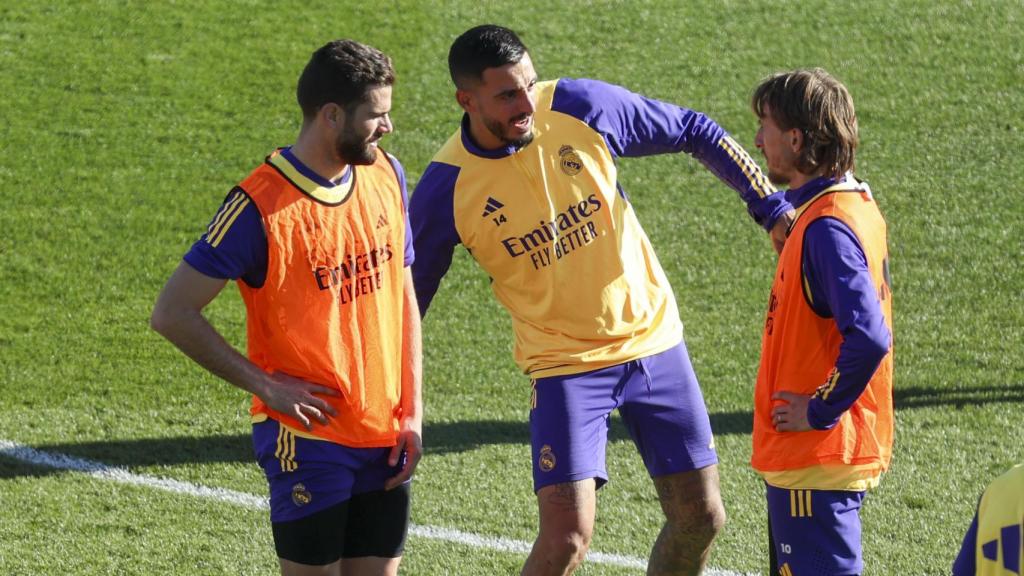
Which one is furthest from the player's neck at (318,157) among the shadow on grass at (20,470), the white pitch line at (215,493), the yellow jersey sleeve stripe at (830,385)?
the shadow on grass at (20,470)

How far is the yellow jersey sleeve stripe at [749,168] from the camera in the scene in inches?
181

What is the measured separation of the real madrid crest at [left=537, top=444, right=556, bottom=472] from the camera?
4.43 m

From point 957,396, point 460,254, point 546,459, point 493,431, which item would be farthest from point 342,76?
point 460,254

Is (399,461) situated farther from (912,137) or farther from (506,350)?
(912,137)

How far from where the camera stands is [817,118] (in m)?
3.74

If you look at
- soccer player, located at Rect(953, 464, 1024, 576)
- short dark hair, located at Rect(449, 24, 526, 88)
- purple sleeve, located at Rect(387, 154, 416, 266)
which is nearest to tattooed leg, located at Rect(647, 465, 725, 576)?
purple sleeve, located at Rect(387, 154, 416, 266)

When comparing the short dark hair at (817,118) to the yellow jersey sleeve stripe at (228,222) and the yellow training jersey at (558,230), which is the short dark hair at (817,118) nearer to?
the yellow training jersey at (558,230)

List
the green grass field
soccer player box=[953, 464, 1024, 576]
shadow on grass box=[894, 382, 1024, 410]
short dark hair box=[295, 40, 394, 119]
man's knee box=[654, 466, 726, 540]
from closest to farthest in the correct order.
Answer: soccer player box=[953, 464, 1024, 576] → short dark hair box=[295, 40, 394, 119] → man's knee box=[654, 466, 726, 540] → the green grass field → shadow on grass box=[894, 382, 1024, 410]

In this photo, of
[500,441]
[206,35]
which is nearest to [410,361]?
[500,441]

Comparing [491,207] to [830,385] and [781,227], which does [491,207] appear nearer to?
[781,227]

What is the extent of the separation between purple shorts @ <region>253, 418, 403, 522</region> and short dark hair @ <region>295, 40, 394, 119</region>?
36.7 inches

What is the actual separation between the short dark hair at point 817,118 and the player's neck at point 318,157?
4.11 feet

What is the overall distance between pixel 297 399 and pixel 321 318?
235mm

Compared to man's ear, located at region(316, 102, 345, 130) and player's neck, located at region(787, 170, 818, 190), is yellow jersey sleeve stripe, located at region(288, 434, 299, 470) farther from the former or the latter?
player's neck, located at region(787, 170, 818, 190)
